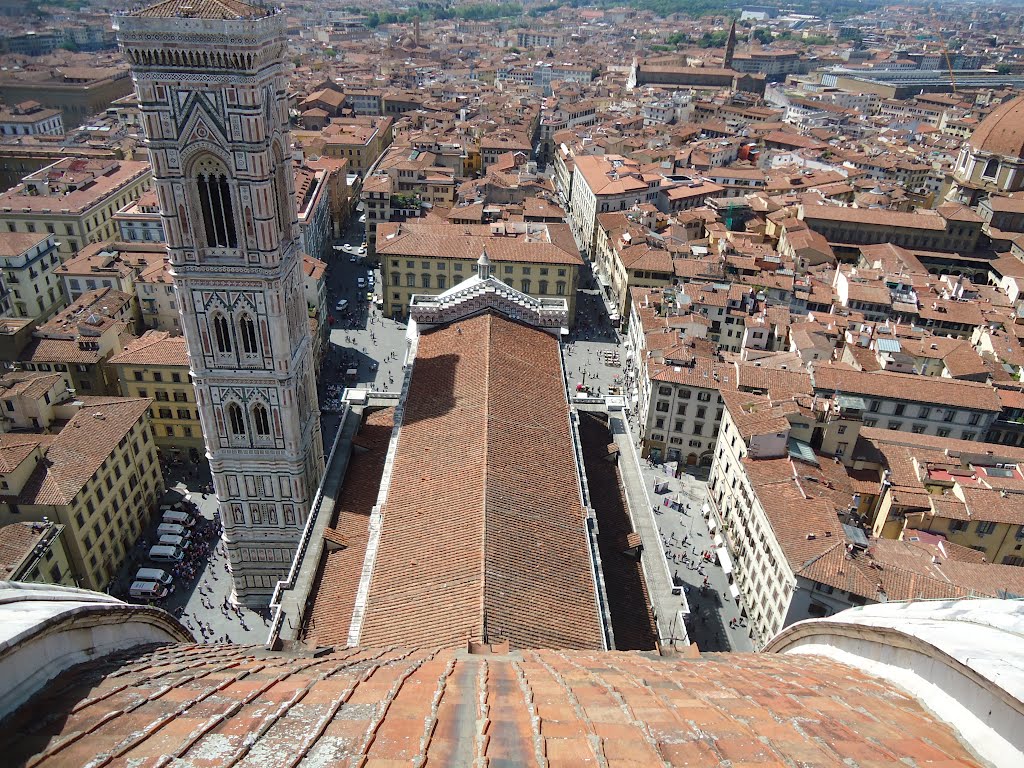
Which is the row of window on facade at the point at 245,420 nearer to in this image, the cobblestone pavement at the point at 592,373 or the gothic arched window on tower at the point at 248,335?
the gothic arched window on tower at the point at 248,335

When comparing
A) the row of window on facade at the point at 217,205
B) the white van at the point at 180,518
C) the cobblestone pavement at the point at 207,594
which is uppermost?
the row of window on facade at the point at 217,205

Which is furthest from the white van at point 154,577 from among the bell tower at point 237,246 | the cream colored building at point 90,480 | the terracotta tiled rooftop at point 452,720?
the terracotta tiled rooftop at point 452,720

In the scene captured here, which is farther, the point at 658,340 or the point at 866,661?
the point at 658,340

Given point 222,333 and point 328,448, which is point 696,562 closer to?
point 328,448

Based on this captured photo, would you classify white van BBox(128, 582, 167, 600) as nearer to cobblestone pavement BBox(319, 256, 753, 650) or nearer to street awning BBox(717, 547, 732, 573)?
cobblestone pavement BBox(319, 256, 753, 650)

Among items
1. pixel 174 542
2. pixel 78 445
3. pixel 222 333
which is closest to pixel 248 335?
pixel 222 333

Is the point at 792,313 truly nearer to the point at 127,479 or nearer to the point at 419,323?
the point at 419,323

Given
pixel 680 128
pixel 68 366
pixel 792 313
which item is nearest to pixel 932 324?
pixel 792 313
